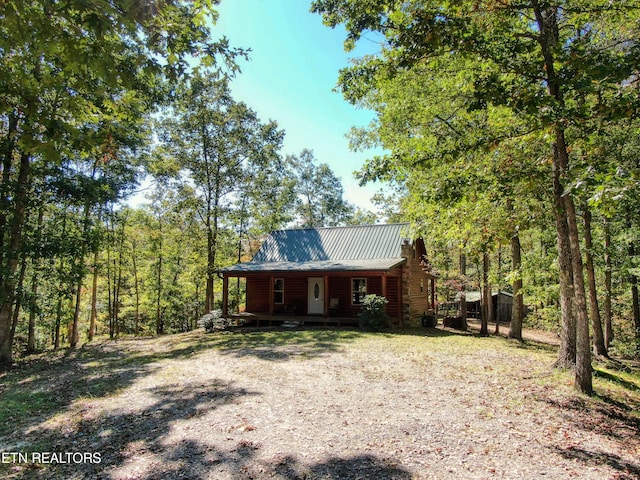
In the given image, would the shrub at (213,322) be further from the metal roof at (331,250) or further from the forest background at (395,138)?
the forest background at (395,138)

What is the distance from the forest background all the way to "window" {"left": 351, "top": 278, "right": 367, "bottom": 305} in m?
4.40

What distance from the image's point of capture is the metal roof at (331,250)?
17516mm

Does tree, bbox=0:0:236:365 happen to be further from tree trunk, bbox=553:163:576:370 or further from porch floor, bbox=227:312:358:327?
porch floor, bbox=227:312:358:327

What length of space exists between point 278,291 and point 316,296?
223 cm

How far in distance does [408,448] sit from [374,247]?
14.5 metres

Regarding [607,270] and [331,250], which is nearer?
[607,270]

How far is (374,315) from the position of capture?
1547cm

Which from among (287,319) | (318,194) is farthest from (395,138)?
(318,194)

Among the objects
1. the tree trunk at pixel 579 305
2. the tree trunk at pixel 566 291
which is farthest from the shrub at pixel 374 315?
the tree trunk at pixel 579 305

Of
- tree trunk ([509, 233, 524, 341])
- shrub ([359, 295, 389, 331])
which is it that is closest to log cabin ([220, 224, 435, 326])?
shrub ([359, 295, 389, 331])

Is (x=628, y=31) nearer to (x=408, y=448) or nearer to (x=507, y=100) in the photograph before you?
(x=507, y=100)

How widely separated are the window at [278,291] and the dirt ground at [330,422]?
30.8ft

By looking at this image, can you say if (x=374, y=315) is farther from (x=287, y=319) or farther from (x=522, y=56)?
(x=522, y=56)

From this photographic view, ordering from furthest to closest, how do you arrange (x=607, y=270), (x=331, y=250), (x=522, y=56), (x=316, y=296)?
(x=331, y=250), (x=316, y=296), (x=607, y=270), (x=522, y=56)
